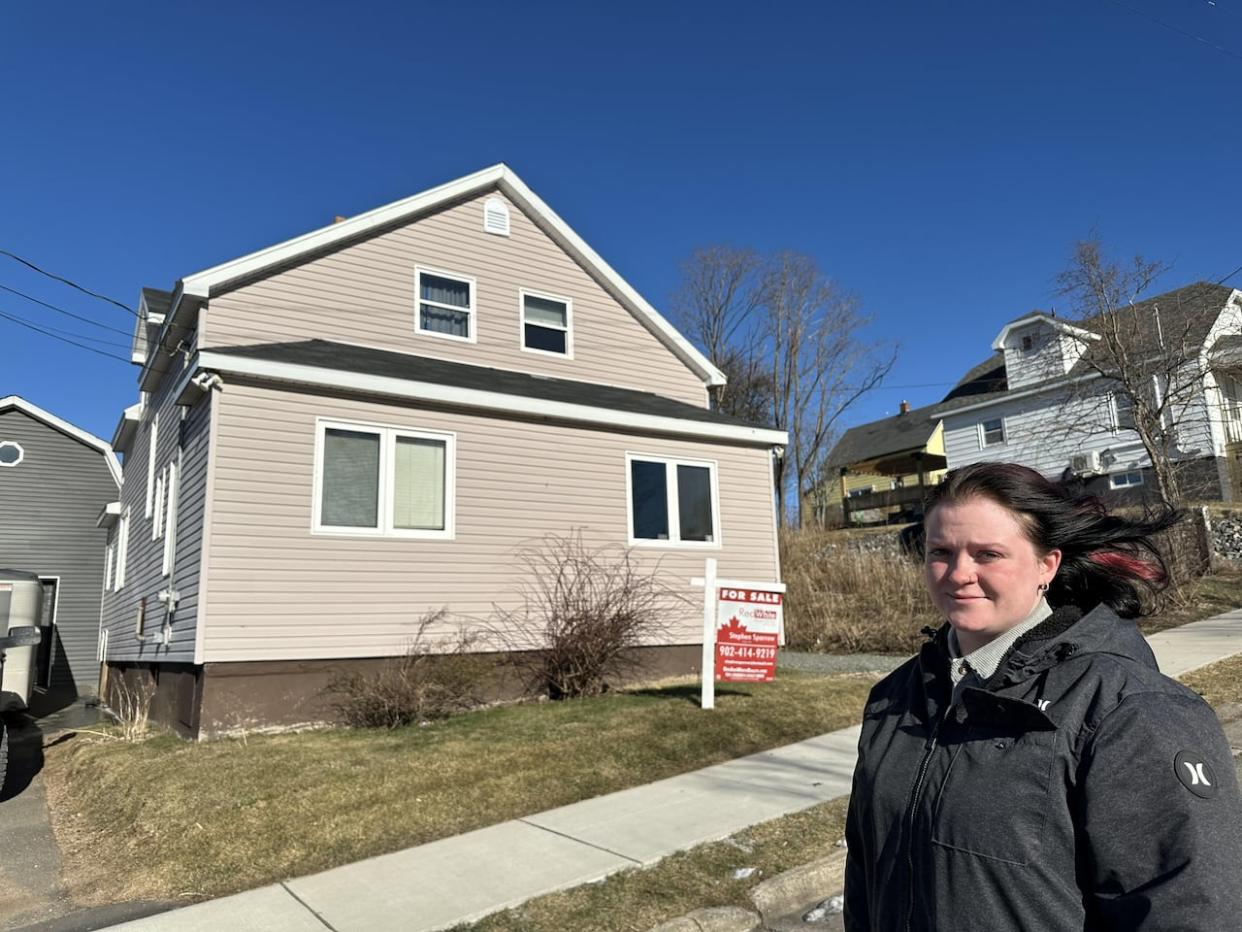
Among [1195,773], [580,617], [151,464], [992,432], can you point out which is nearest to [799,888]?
[1195,773]

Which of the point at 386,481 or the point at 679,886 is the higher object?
the point at 386,481

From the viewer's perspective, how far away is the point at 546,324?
1399cm

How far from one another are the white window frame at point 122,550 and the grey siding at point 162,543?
0.72ft

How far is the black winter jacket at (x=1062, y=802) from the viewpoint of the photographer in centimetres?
137

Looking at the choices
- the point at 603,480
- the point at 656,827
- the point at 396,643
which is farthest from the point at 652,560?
the point at 656,827

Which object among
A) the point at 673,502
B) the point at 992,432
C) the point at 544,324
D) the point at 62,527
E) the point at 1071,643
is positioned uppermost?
the point at 992,432

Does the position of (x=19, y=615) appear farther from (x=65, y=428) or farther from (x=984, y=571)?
(x=984, y=571)

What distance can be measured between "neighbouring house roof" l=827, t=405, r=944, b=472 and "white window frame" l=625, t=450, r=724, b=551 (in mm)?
19877

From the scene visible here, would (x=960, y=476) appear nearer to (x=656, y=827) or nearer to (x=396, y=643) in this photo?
(x=656, y=827)

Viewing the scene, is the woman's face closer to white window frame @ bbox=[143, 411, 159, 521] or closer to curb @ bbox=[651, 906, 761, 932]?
curb @ bbox=[651, 906, 761, 932]

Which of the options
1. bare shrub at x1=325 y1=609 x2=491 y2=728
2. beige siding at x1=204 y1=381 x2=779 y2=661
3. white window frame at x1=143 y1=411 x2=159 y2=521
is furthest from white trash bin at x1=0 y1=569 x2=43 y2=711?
bare shrub at x1=325 y1=609 x2=491 y2=728

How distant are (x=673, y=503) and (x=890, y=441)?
87.0 feet

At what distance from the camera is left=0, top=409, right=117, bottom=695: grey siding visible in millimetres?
21578

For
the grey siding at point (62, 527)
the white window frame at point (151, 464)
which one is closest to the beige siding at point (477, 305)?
the white window frame at point (151, 464)
